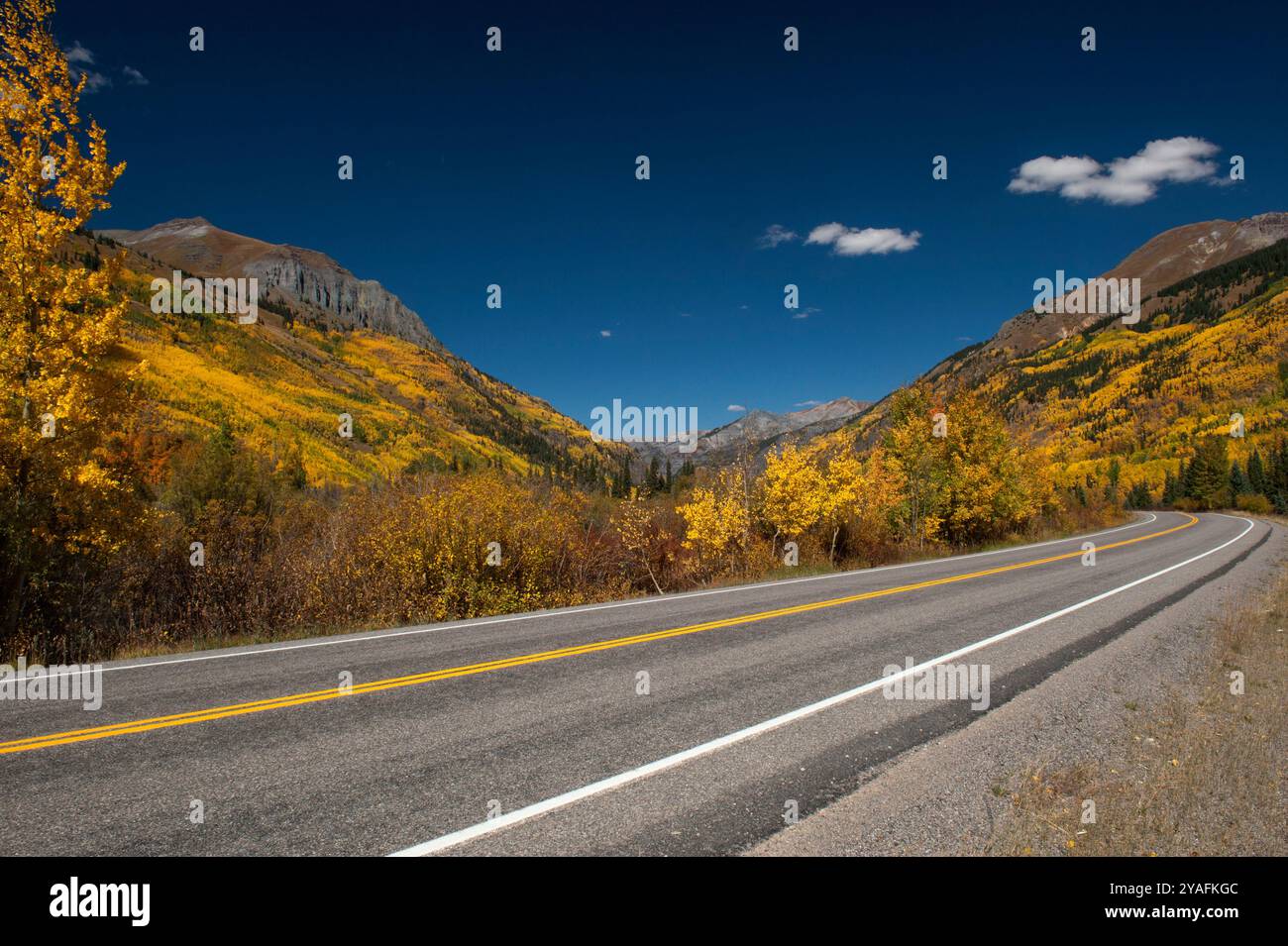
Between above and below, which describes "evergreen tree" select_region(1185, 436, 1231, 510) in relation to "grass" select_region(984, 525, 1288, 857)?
above

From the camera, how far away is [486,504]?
12164mm

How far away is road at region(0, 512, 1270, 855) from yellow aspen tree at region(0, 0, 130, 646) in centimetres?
280

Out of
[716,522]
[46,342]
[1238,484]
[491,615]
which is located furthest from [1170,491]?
[46,342]

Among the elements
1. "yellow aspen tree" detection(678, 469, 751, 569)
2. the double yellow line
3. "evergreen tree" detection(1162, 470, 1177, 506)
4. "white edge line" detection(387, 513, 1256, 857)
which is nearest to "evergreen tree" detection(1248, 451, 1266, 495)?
"evergreen tree" detection(1162, 470, 1177, 506)

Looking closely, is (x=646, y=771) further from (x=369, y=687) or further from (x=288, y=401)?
(x=288, y=401)

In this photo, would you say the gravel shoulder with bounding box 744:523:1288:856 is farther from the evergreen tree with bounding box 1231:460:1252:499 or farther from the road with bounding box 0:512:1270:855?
the evergreen tree with bounding box 1231:460:1252:499

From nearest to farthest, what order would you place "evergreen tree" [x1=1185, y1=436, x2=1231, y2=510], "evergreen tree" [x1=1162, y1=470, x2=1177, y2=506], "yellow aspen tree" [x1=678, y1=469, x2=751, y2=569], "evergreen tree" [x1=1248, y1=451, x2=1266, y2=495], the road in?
the road < "yellow aspen tree" [x1=678, y1=469, x2=751, y2=569] < "evergreen tree" [x1=1248, y1=451, x2=1266, y2=495] < "evergreen tree" [x1=1185, y1=436, x2=1231, y2=510] < "evergreen tree" [x1=1162, y1=470, x2=1177, y2=506]

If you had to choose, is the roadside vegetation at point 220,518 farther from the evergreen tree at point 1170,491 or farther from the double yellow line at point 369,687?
the evergreen tree at point 1170,491

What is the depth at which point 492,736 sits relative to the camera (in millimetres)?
4621

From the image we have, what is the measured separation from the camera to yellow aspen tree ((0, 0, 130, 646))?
25.3 feet

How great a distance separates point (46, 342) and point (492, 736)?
Result: 8474 mm
